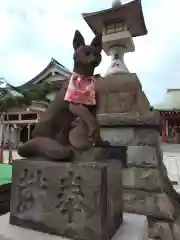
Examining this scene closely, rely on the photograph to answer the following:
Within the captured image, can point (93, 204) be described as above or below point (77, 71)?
below

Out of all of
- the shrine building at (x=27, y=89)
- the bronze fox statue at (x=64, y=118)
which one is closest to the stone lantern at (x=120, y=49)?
the bronze fox statue at (x=64, y=118)

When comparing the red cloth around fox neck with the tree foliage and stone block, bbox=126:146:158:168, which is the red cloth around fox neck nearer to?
stone block, bbox=126:146:158:168

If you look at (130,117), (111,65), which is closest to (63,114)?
(130,117)

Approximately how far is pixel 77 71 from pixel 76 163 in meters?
0.65

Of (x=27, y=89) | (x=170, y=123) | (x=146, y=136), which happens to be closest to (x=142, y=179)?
(x=146, y=136)

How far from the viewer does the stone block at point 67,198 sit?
134cm

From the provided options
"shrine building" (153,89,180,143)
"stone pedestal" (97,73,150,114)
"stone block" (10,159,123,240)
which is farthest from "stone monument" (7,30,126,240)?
"shrine building" (153,89,180,143)

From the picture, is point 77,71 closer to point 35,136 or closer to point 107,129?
point 35,136

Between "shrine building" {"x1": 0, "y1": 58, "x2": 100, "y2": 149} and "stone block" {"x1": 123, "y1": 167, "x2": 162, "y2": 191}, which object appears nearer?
"stone block" {"x1": 123, "y1": 167, "x2": 162, "y2": 191}

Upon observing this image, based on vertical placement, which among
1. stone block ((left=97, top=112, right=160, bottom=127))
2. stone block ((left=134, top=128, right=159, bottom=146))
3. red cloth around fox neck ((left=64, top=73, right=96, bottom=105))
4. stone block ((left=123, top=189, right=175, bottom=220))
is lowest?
stone block ((left=123, top=189, right=175, bottom=220))

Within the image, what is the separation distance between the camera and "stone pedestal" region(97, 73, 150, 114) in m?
3.04

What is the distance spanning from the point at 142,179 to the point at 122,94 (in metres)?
1.16

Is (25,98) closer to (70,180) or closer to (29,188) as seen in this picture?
(29,188)

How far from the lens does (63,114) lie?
1.63 meters
